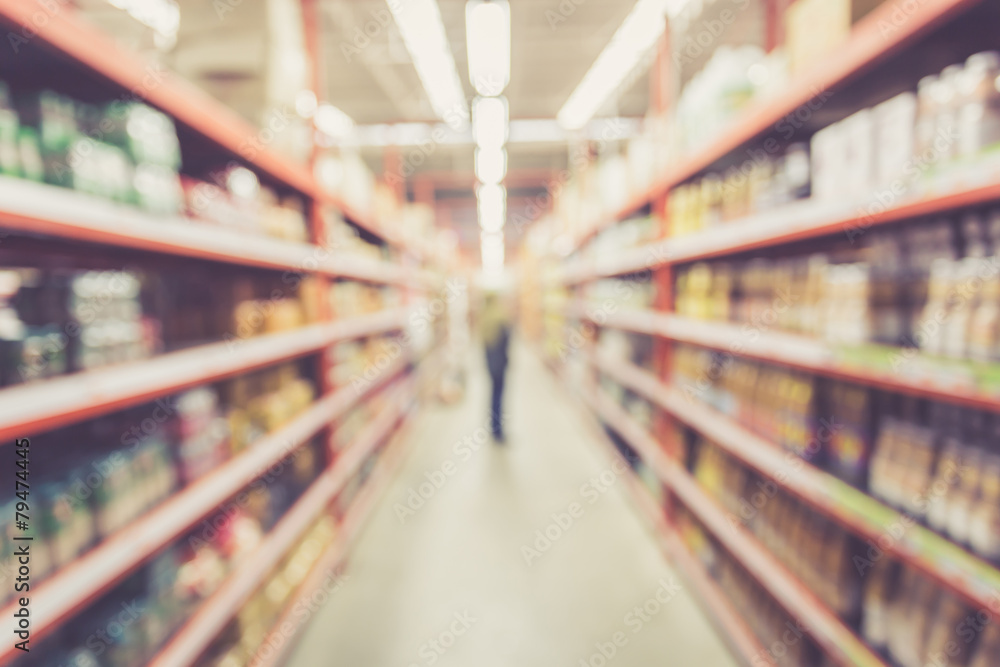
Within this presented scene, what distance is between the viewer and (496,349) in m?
5.10

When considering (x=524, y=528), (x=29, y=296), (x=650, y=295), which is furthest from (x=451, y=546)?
(x=29, y=296)

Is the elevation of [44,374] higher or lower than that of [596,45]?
lower

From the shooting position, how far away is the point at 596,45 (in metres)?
6.72

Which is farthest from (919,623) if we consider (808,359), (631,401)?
(631,401)

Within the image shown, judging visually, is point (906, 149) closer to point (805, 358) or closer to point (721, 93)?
point (805, 358)

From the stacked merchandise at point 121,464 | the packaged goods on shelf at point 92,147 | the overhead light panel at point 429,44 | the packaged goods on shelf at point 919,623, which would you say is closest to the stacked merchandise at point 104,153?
the packaged goods on shelf at point 92,147

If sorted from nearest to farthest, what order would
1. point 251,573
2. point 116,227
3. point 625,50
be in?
point 116,227
point 251,573
point 625,50

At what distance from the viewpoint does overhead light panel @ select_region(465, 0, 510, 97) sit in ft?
9.34

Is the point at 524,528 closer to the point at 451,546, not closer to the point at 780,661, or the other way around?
the point at 451,546

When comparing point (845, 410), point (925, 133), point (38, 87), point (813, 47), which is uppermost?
point (813, 47)

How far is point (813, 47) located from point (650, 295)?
1.99 meters

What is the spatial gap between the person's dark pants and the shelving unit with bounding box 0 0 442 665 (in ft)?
7.73

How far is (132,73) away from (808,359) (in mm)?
1917

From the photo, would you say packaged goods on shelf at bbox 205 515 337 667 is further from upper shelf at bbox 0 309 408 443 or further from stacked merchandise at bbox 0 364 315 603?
upper shelf at bbox 0 309 408 443
